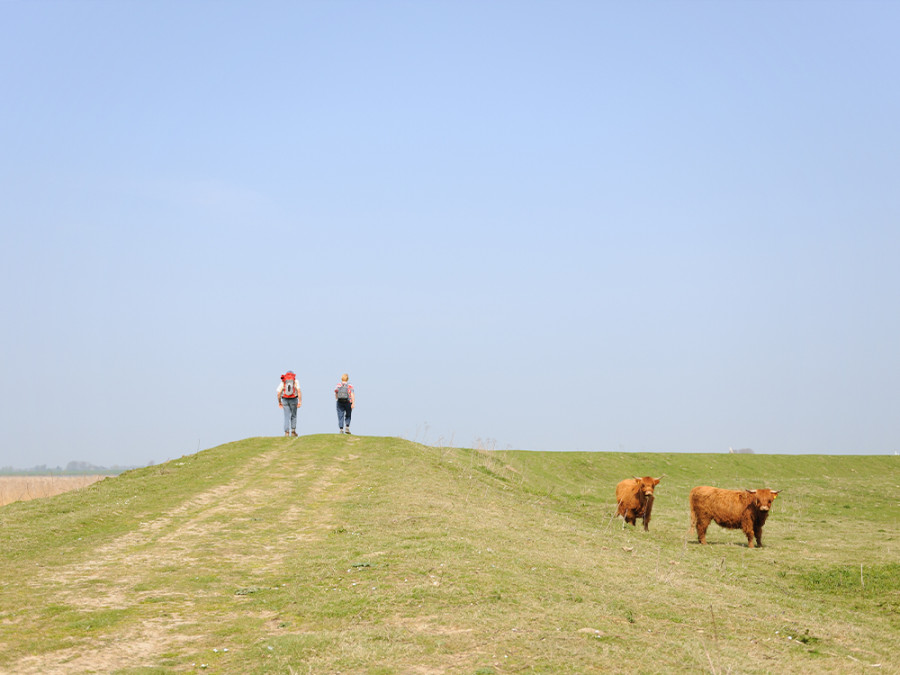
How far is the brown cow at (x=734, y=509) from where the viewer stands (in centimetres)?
2270

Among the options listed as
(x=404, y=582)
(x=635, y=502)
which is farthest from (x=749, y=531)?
(x=404, y=582)

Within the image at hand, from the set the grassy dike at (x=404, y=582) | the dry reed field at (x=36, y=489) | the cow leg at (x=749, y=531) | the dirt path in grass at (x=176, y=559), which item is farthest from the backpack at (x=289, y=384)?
the cow leg at (x=749, y=531)

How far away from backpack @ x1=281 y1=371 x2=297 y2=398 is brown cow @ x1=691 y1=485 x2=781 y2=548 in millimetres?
17877

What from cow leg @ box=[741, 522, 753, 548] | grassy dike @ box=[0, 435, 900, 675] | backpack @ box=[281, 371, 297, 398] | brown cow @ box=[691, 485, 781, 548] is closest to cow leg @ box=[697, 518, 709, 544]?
brown cow @ box=[691, 485, 781, 548]

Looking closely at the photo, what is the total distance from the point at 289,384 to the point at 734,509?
19347 mm

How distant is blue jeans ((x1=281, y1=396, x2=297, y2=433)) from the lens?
114 feet

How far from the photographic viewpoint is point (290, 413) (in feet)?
116

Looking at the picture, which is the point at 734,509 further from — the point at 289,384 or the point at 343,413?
the point at 289,384

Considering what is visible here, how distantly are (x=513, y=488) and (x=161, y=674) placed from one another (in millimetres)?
21430

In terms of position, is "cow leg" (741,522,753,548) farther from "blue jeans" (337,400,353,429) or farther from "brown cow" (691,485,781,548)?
"blue jeans" (337,400,353,429)

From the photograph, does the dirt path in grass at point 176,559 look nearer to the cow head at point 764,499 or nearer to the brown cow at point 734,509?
the brown cow at point 734,509

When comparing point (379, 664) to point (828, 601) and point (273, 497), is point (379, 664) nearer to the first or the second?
point (828, 601)

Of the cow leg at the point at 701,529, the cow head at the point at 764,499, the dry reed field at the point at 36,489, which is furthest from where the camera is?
the dry reed field at the point at 36,489

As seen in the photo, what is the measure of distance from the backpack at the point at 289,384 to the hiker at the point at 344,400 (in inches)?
72.1
